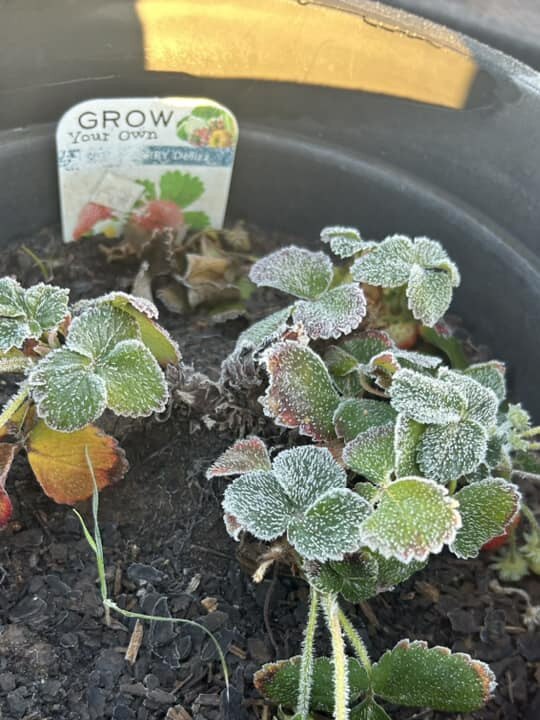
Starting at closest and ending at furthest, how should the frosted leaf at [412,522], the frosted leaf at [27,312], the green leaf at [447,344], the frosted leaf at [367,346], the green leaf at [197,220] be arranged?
the frosted leaf at [412,522]
the frosted leaf at [27,312]
the frosted leaf at [367,346]
the green leaf at [447,344]
the green leaf at [197,220]

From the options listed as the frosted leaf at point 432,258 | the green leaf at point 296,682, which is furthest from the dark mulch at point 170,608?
the frosted leaf at point 432,258

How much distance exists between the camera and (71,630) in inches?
27.8

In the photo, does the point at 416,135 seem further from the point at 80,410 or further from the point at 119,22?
the point at 80,410

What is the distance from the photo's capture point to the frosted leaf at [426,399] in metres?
0.65

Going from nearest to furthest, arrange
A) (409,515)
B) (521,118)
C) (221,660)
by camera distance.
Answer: (409,515) < (221,660) < (521,118)

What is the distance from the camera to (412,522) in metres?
0.59

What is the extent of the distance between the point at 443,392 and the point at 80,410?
0.98 ft

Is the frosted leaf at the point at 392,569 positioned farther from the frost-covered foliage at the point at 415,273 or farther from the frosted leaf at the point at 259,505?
the frost-covered foliage at the point at 415,273

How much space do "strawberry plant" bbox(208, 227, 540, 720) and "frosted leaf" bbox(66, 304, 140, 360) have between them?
0.11m

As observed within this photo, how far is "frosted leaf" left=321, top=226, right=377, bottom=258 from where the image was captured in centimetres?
80

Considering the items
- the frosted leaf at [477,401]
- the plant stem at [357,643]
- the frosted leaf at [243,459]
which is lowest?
the plant stem at [357,643]

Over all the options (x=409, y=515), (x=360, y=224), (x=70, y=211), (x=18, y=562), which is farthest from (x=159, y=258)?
(x=409, y=515)

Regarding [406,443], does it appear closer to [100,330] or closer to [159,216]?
[100,330]

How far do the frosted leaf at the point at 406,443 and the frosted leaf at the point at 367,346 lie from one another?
0.13 metres
